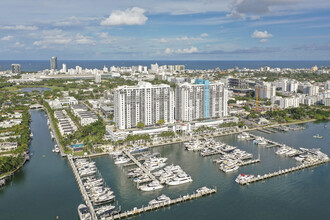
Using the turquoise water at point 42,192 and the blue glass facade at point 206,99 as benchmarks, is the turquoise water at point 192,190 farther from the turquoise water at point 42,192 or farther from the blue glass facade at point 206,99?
the blue glass facade at point 206,99

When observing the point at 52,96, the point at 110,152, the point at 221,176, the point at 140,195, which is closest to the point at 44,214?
the point at 140,195

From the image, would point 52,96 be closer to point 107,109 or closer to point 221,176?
point 107,109

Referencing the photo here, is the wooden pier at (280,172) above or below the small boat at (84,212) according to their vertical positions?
above

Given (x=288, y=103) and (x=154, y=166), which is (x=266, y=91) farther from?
(x=154, y=166)

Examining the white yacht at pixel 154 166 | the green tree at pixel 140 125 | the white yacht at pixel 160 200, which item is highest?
the green tree at pixel 140 125

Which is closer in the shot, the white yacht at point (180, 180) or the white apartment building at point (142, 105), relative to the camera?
the white yacht at point (180, 180)

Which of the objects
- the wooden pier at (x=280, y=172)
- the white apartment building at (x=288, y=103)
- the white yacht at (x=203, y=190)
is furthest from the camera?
the white apartment building at (x=288, y=103)

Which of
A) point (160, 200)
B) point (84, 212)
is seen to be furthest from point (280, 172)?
point (84, 212)

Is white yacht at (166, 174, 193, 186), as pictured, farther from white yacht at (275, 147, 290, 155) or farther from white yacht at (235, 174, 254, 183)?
white yacht at (275, 147, 290, 155)

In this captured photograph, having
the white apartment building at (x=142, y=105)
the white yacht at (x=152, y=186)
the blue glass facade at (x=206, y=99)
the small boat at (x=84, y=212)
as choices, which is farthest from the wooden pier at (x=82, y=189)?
the blue glass facade at (x=206, y=99)
